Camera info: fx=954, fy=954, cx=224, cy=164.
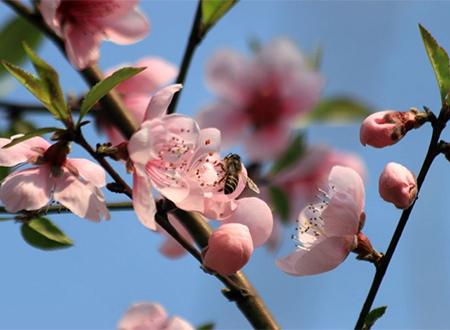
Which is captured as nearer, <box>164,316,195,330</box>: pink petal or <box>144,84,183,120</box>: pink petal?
<box>144,84,183,120</box>: pink petal

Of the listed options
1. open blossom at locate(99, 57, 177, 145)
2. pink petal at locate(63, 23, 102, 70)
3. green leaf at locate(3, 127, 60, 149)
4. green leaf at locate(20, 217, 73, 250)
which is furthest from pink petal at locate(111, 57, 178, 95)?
green leaf at locate(3, 127, 60, 149)

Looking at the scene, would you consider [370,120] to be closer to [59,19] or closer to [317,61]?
[59,19]

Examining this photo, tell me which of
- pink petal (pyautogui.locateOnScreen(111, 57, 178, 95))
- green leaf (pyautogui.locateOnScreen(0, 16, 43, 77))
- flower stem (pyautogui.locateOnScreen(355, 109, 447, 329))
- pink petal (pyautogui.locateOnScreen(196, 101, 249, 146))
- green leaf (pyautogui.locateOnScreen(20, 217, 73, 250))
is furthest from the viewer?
pink petal (pyautogui.locateOnScreen(196, 101, 249, 146))

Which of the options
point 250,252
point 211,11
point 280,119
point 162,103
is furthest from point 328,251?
point 280,119

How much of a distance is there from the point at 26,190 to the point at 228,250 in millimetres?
268

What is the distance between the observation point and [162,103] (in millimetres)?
1154

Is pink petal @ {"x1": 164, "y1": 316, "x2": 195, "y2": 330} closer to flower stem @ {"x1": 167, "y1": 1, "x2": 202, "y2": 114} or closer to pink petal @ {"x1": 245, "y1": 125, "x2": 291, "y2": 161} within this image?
flower stem @ {"x1": 167, "y1": 1, "x2": 202, "y2": 114}

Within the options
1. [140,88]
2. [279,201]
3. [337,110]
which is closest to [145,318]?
[140,88]

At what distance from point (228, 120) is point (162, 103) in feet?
5.02

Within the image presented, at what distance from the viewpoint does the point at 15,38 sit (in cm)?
209

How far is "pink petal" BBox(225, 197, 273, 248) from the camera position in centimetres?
118

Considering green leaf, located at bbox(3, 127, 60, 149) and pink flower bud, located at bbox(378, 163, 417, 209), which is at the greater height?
green leaf, located at bbox(3, 127, 60, 149)

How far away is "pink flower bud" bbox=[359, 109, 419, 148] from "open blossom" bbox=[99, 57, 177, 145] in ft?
1.57

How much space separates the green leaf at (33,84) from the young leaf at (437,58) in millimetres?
468
